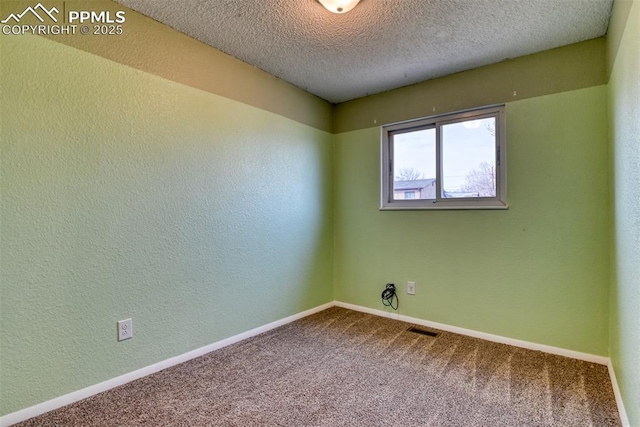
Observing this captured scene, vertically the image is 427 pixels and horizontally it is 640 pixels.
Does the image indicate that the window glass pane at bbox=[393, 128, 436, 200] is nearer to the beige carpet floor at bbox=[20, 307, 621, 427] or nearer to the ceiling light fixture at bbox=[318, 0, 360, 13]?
the beige carpet floor at bbox=[20, 307, 621, 427]

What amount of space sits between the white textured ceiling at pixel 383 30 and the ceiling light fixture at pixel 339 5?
0.13 meters

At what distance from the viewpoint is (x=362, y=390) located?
1853 mm

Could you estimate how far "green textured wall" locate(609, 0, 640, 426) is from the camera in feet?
4.39

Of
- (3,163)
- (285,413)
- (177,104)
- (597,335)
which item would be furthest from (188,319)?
(597,335)

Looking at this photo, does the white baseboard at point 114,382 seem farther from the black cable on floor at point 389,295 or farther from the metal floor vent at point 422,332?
the metal floor vent at point 422,332

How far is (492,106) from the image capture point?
8.47 feet

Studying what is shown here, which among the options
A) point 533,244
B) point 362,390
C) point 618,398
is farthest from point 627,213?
point 362,390

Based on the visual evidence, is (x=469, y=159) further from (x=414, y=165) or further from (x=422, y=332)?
(x=422, y=332)

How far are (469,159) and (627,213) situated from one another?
1.27 metres

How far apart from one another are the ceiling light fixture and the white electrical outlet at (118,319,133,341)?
220 centimetres

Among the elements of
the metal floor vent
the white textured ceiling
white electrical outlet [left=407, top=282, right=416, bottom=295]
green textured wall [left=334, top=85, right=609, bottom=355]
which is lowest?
the metal floor vent

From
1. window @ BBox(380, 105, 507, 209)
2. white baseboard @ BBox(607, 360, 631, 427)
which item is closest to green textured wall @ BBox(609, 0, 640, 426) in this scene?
white baseboard @ BBox(607, 360, 631, 427)

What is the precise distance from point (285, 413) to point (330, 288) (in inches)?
75.8

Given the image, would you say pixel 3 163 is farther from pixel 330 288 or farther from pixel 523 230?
pixel 523 230
